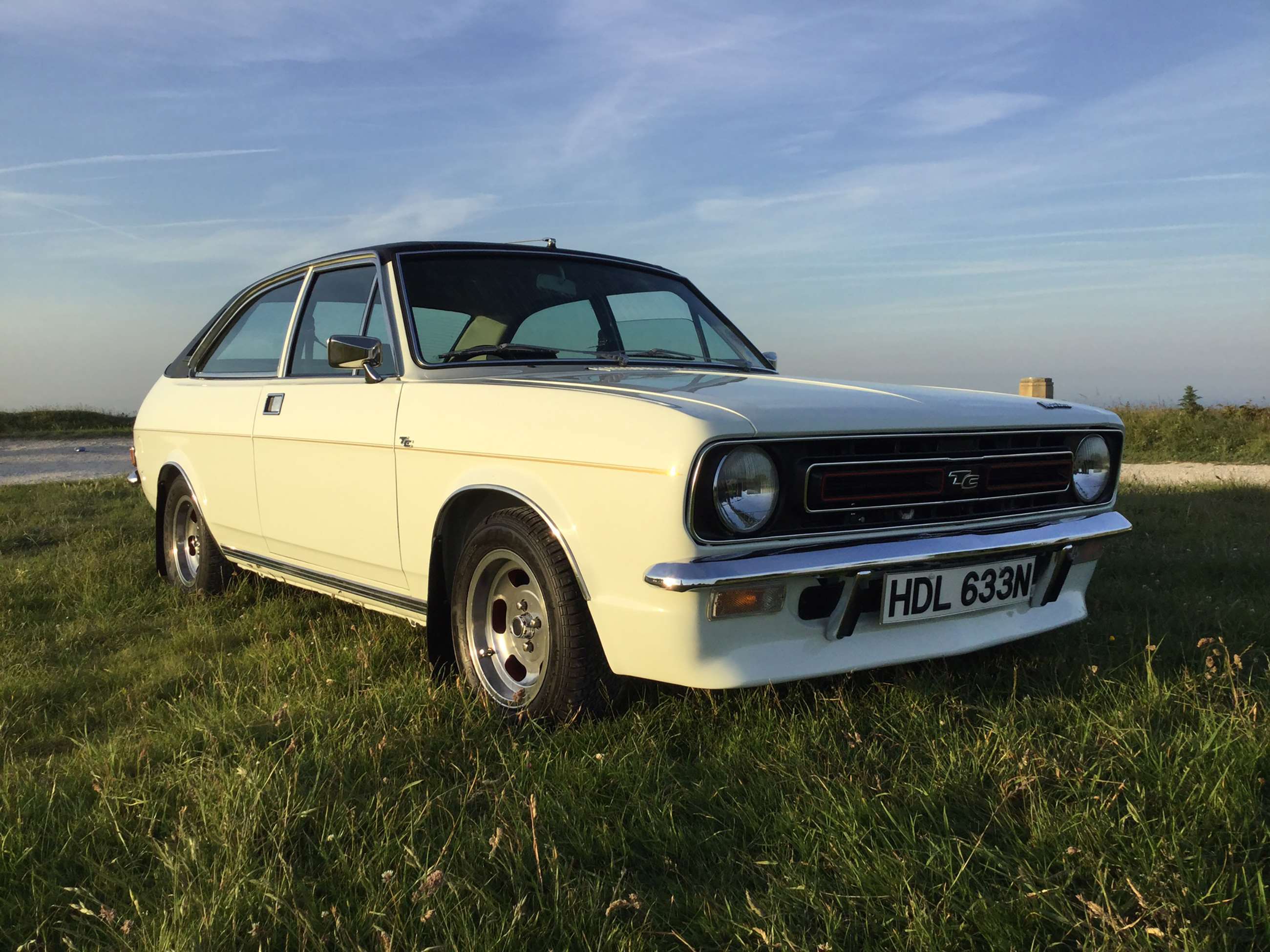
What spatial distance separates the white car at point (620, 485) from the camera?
2.50 metres

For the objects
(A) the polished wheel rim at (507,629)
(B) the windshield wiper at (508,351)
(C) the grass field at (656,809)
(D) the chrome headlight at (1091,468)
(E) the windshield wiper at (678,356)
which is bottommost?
(C) the grass field at (656,809)

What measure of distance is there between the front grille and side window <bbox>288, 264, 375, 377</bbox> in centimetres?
202

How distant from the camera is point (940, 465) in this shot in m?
2.81

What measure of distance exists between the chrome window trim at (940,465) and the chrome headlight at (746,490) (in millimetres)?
99

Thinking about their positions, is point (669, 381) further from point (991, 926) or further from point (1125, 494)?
point (1125, 494)

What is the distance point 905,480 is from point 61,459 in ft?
44.7

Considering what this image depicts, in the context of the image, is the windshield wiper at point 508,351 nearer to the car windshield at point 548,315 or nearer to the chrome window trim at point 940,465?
the car windshield at point 548,315

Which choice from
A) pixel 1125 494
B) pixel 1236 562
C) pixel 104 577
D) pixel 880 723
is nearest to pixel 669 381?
pixel 880 723

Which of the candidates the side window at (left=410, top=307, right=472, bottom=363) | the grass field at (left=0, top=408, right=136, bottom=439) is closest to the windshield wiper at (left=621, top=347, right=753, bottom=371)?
the side window at (left=410, top=307, right=472, bottom=363)

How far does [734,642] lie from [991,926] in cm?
92

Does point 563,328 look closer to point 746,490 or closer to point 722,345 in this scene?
point 722,345

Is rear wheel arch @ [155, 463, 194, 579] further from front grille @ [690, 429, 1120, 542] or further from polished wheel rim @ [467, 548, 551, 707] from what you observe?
front grille @ [690, 429, 1120, 542]

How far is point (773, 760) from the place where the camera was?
2.52m

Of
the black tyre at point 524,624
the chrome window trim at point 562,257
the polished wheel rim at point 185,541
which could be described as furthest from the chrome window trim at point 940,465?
the polished wheel rim at point 185,541
